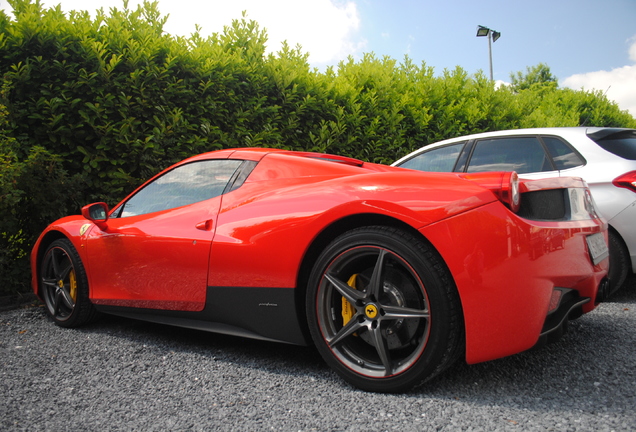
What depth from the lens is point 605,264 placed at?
260 centimetres

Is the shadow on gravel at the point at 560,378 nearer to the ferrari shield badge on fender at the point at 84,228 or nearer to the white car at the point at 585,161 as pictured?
the white car at the point at 585,161

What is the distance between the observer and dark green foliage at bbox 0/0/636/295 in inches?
191

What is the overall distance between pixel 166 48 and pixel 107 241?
3.14 meters

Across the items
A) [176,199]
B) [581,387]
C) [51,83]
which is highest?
[51,83]

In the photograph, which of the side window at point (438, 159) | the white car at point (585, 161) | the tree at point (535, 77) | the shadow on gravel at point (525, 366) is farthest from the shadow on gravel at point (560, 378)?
the tree at point (535, 77)

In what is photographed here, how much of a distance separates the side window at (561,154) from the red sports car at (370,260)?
163 cm

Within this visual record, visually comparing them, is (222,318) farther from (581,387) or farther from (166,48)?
(166,48)

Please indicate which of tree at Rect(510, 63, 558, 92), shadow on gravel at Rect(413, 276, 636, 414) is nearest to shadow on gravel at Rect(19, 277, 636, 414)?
shadow on gravel at Rect(413, 276, 636, 414)

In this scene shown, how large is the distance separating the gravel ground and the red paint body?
1.00ft

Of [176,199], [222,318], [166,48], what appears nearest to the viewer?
[222,318]

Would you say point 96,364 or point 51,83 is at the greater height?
point 51,83

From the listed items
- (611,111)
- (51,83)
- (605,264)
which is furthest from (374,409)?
(611,111)

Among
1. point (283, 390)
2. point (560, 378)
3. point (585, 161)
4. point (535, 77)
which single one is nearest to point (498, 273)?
point (560, 378)

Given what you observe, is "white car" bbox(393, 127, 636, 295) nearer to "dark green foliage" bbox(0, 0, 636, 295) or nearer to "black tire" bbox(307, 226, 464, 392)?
"black tire" bbox(307, 226, 464, 392)
